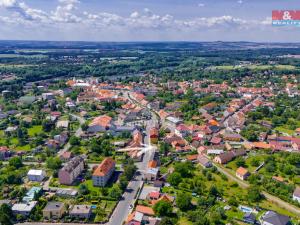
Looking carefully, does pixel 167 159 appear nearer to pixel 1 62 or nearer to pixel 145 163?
pixel 145 163

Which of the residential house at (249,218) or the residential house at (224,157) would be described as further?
the residential house at (224,157)

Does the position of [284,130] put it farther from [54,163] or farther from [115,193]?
[54,163]

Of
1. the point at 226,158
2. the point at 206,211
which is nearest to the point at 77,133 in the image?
the point at 226,158

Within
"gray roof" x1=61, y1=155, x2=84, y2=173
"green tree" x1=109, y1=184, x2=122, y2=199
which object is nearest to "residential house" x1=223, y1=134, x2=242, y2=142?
"gray roof" x1=61, y1=155, x2=84, y2=173

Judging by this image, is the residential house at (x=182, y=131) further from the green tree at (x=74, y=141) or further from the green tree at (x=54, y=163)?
the green tree at (x=54, y=163)

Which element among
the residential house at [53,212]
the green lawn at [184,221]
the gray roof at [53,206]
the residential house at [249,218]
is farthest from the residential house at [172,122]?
the residential house at [53,212]

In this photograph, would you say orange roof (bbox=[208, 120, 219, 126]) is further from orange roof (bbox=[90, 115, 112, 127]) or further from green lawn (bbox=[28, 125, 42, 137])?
green lawn (bbox=[28, 125, 42, 137])
